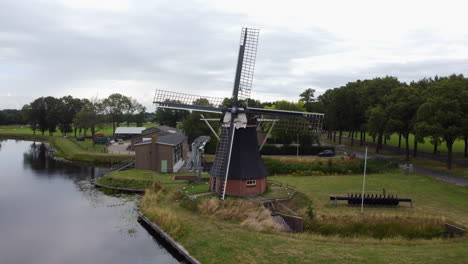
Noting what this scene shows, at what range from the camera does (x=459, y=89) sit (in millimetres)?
33625

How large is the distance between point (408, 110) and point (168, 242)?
3164cm

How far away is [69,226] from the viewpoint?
21188 mm

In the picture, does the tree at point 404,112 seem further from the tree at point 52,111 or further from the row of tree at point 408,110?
the tree at point 52,111

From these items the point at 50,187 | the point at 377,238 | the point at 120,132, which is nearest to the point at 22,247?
the point at 50,187

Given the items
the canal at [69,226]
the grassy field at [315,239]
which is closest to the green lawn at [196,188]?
the grassy field at [315,239]

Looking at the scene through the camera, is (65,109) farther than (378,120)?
Yes

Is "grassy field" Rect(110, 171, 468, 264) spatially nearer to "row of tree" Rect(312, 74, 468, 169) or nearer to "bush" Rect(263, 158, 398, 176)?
"row of tree" Rect(312, 74, 468, 169)

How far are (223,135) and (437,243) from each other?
13157mm

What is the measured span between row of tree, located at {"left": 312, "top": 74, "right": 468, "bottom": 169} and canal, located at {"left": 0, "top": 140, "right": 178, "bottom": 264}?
88.6 ft

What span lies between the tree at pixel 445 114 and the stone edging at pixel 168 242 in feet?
84.4

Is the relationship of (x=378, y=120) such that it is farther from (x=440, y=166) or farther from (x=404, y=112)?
(x=440, y=166)

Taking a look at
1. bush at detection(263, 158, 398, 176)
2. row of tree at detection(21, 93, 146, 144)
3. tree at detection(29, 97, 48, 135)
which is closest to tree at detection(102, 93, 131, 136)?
row of tree at detection(21, 93, 146, 144)

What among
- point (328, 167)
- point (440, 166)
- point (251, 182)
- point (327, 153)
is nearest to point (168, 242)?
point (251, 182)

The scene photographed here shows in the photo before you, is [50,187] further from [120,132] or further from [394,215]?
[120,132]
